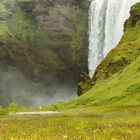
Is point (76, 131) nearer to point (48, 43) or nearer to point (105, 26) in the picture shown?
point (105, 26)

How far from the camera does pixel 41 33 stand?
162250 mm

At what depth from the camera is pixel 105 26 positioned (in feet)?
479

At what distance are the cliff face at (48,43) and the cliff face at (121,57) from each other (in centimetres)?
4582

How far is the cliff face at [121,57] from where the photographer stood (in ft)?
316

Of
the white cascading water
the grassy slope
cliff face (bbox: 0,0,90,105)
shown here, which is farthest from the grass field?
cliff face (bbox: 0,0,90,105)

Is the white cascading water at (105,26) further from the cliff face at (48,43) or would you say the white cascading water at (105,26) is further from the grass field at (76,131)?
the grass field at (76,131)

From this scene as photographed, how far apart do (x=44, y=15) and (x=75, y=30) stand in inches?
479

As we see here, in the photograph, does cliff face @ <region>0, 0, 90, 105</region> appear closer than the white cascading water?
No

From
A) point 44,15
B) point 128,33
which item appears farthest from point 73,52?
point 128,33

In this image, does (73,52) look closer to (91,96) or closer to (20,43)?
(20,43)

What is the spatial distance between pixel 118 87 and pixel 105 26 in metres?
75.1

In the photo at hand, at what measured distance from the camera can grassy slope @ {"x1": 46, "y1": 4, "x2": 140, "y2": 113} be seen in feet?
201

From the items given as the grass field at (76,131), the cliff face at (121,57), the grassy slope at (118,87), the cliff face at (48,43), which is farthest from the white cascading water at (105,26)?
the grass field at (76,131)

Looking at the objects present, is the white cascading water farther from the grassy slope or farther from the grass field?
the grass field
